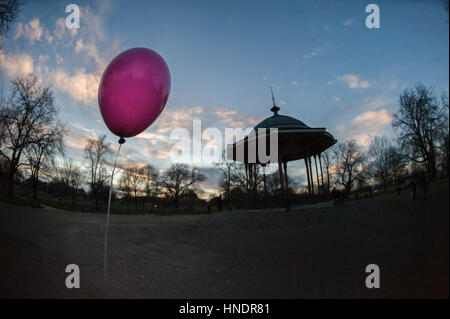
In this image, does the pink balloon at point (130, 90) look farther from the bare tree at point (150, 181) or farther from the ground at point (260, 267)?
the bare tree at point (150, 181)

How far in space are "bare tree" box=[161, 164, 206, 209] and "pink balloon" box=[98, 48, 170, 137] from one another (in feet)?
175

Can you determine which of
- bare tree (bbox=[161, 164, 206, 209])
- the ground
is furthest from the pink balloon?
bare tree (bbox=[161, 164, 206, 209])

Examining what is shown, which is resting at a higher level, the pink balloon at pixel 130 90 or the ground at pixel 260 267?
the pink balloon at pixel 130 90

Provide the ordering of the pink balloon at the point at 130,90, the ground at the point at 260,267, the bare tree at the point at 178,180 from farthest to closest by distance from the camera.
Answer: the bare tree at the point at 178,180, the pink balloon at the point at 130,90, the ground at the point at 260,267

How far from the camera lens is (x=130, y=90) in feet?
11.2

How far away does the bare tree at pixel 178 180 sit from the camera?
2210 inches

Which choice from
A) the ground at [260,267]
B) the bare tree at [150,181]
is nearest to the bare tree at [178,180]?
the bare tree at [150,181]

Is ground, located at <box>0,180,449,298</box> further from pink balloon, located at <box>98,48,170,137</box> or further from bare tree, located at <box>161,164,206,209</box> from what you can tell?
bare tree, located at <box>161,164,206,209</box>

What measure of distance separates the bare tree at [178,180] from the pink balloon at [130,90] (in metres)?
53.4

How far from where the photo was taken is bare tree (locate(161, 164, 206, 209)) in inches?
2210

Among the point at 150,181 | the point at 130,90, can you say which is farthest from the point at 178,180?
→ the point at 130,90

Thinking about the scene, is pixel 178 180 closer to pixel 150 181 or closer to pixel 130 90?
pixel 150 181

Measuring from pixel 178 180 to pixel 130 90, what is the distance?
55.1 metres
